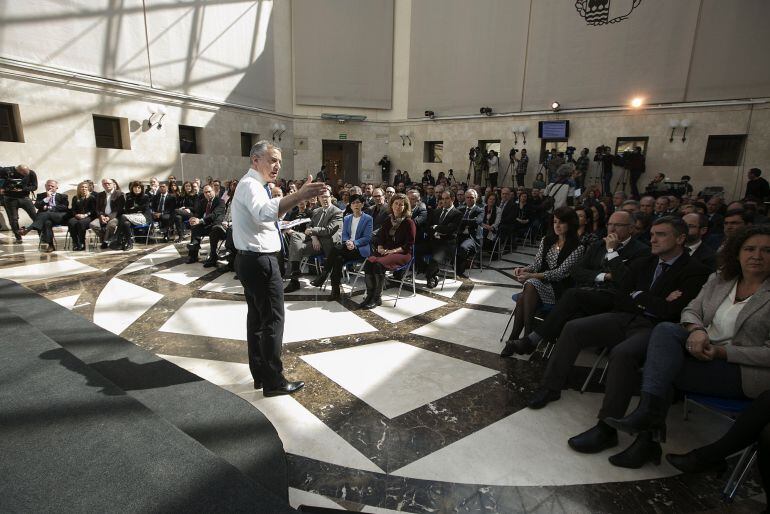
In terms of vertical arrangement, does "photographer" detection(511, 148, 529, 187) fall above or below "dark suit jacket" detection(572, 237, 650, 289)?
above

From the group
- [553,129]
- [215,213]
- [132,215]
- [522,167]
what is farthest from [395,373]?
[553,129]

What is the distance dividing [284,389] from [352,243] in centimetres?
233

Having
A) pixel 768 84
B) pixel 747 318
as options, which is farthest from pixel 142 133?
pixel 768 84

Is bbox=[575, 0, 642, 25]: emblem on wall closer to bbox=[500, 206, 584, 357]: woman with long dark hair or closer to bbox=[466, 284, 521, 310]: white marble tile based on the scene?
bbox=[466, 284, 521, 310]: white marble tile

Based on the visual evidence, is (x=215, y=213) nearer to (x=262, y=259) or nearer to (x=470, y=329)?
(x=262, y=259)

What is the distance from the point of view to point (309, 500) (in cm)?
173

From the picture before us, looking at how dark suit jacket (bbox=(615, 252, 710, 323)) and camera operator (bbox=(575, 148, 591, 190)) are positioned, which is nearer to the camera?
dark suit jacket (bbox=(615, 252, 710, 323))

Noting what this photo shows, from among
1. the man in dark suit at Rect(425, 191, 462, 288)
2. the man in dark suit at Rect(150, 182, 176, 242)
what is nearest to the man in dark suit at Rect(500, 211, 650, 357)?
the man in dark suit at Rect(425, 191, 462, 288)

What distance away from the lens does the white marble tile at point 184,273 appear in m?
5.14

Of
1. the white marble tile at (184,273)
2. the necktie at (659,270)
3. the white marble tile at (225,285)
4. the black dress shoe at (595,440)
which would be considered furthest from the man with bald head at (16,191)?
the necktie at (659,270)

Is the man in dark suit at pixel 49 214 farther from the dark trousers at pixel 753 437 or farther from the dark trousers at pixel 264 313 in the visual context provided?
the dark trousers at pixel 753 437

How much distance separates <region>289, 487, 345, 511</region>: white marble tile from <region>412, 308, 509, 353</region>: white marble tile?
194cm

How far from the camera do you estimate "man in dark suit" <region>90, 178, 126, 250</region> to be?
6.84 metres

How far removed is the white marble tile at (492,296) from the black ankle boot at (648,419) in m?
2.40
